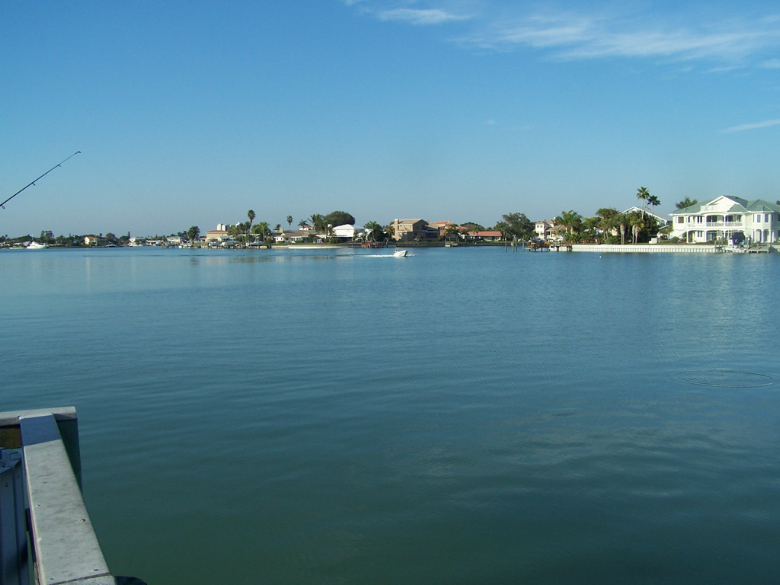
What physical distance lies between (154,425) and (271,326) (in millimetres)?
11944

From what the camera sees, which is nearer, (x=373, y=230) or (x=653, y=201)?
(x=653, y=201)

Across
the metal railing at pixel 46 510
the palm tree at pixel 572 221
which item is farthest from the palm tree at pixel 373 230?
the metal railing at pixel 46 510

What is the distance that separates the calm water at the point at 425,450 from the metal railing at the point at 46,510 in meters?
2.60

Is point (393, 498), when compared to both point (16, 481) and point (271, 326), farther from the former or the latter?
point (271, 326)

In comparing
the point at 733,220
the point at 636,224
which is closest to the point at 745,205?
the point at 733,220

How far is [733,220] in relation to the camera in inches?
3959

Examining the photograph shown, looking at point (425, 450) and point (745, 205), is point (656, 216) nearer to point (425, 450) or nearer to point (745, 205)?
point (745, 205)

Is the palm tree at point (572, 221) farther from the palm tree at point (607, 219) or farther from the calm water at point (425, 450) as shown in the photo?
the calm water at point (425, 450)

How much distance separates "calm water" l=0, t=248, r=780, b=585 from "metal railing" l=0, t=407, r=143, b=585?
2.60m

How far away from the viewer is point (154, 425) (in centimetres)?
1071

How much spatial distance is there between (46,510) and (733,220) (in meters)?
113

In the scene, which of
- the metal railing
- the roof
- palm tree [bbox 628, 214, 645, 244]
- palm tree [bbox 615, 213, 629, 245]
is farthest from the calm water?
palm tree [bbox 615, 213, 629, 245]

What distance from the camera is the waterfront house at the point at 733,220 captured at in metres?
96.9

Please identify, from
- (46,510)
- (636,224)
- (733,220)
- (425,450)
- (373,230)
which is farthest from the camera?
(373,230)
